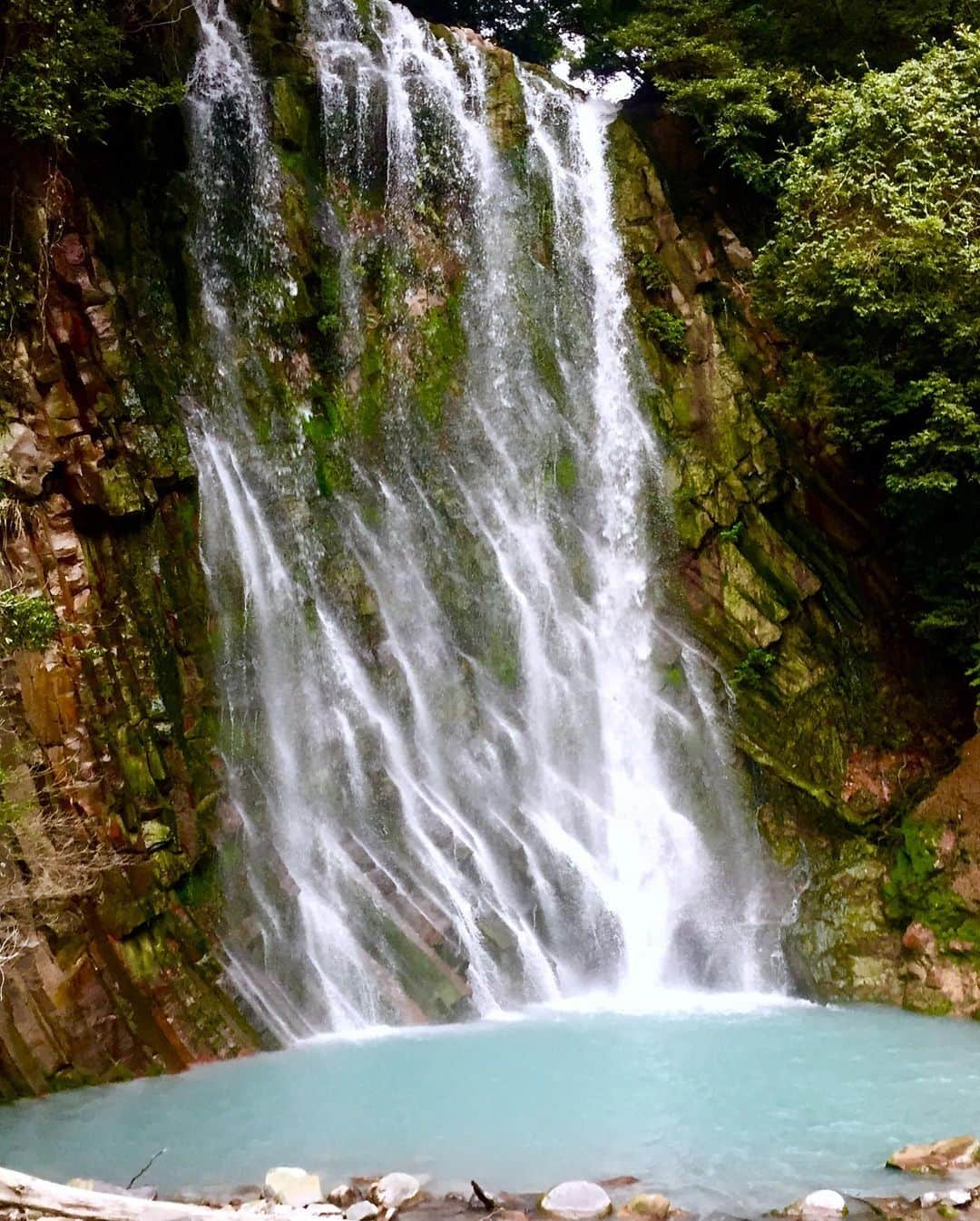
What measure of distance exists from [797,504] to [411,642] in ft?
20.8

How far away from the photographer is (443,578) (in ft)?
47.8

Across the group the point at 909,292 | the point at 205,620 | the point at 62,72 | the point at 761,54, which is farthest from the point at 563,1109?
the point at 761,54

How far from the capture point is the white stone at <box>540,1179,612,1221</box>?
6.58 metres

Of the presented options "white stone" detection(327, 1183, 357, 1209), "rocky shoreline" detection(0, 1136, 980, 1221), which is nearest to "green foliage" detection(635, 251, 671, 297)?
"rocky shoreline" detection(0, 1136, 980, 1221)

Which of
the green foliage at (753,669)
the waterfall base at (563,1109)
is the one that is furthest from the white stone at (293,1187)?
the green foliage at (753,669)

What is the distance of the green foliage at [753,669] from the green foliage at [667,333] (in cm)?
495

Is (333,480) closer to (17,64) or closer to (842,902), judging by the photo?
(17,64)

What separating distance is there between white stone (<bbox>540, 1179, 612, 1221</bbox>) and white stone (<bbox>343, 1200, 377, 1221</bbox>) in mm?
1025

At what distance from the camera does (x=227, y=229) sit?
50.7 feet

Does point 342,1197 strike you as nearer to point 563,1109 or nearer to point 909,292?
point 563,1109

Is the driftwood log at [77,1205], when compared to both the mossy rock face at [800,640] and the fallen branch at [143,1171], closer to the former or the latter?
the fallen branch at [143,1171]

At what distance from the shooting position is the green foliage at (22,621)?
945cm

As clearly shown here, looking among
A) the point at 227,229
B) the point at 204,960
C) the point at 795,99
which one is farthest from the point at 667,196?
the point at 204,960

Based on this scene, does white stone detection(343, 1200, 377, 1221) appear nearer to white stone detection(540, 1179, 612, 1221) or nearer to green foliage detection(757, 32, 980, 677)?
white stone detection(540, 1179, 612, 1221)
